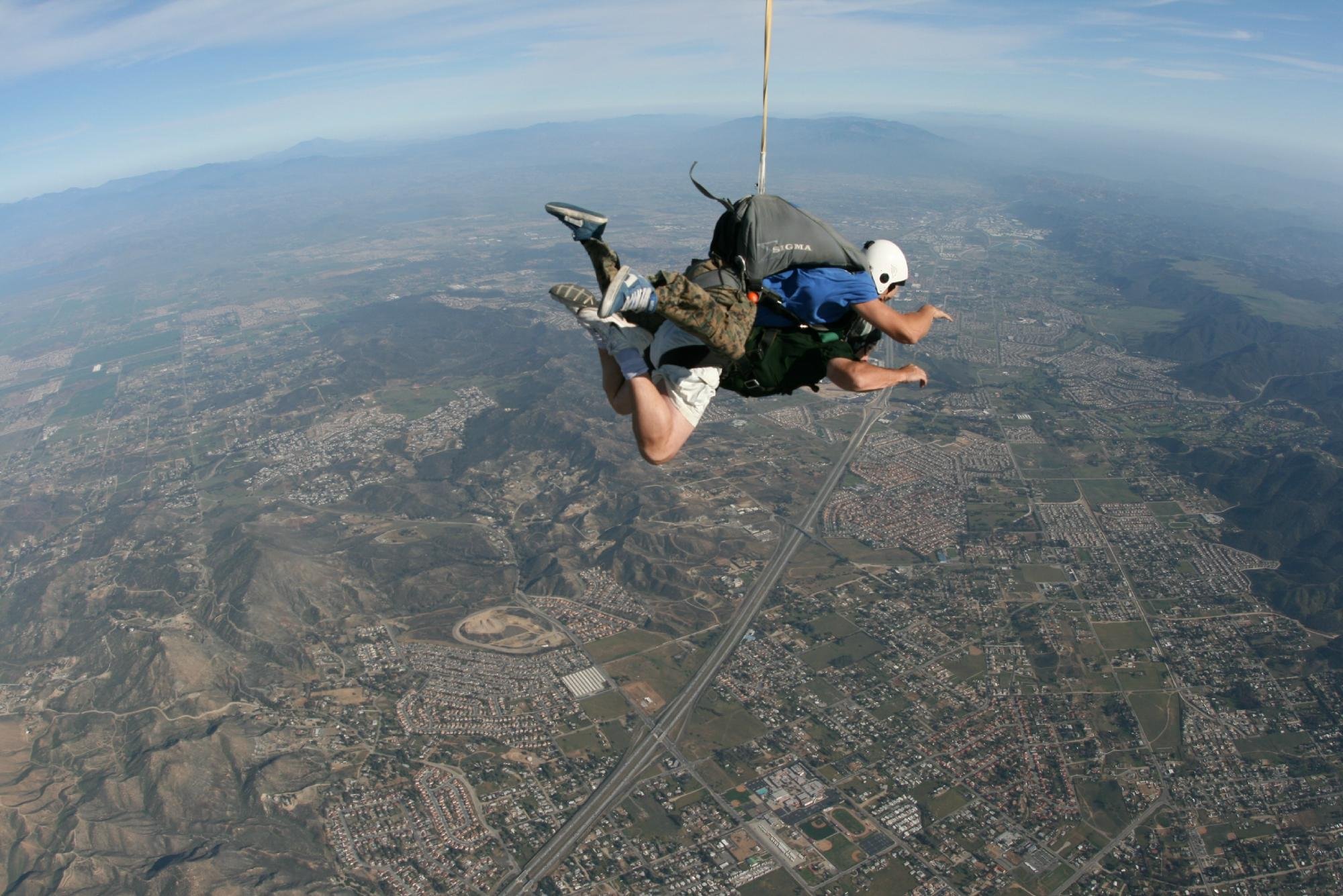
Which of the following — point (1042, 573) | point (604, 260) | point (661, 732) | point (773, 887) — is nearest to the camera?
point (604, 260)

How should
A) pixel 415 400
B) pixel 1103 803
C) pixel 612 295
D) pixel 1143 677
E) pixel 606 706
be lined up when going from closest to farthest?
1. pixel 612 295
2. pixel 1103 803
3. pixel 606 706
4. pixel 1143 677
5. pixel 415 400

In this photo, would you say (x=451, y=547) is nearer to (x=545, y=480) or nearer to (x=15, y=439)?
(x=545, y=480)

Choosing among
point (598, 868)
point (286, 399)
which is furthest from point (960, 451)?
point (286, 399)

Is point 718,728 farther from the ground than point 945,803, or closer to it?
farther from the ground

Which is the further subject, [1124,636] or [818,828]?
[1124,636]

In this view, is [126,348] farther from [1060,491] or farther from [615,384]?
[615,384]

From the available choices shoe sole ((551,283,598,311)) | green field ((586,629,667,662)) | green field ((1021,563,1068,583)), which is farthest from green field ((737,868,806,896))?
shoe sole ((551,283,598,311))

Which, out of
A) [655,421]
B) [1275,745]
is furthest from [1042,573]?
[655,421]
